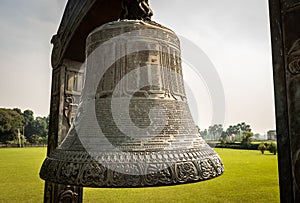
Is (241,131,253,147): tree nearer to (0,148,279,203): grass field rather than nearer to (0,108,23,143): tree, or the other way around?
(0,148,279,203): grass field

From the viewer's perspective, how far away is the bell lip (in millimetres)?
1013

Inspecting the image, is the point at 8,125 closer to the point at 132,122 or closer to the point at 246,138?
the point at 246,138

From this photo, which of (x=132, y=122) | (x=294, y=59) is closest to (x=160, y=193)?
(x=132, y=122)

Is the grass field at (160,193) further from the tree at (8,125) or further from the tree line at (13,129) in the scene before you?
the tree at (8,125)

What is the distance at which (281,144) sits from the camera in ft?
2.97

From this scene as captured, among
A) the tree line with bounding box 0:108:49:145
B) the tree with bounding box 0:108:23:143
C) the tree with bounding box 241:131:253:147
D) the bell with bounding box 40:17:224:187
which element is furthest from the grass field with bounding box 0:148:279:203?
the tree with bounding box 0:108:23:143

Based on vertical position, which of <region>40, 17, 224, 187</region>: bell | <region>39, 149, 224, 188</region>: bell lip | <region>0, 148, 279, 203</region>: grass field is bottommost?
<region>0, 148, 279, 203</region>: grass field

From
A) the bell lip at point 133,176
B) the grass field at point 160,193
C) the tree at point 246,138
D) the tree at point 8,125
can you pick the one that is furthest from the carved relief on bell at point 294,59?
the tree at point 8,125

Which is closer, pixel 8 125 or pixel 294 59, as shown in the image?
pixel 294 59

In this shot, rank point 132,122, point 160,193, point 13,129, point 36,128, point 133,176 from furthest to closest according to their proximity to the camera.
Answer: point 36,128 → point 13,129 → point 160,193 → point 132,122 → point 133,176

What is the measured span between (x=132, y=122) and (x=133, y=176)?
298 mm

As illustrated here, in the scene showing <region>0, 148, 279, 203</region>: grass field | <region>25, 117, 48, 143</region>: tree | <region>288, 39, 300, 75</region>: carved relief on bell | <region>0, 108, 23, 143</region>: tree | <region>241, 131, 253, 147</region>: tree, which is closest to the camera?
<region>288, 39, 300, 75</region>: carved relief on bell

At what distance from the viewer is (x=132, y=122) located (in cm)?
123

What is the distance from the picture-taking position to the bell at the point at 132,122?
1051 mm
